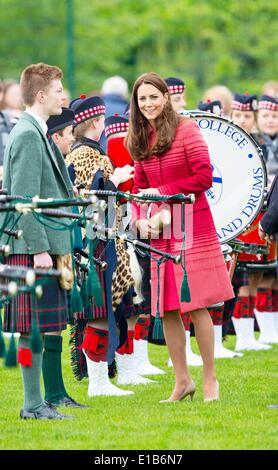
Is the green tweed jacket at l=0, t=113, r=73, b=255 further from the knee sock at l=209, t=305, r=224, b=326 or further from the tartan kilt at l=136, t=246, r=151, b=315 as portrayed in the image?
the knee sock at l=209, t=305, r=224, b=326

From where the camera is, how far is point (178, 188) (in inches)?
315

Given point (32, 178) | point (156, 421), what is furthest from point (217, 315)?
point (32, 178)

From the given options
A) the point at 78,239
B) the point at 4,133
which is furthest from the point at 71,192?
the point at 4,133

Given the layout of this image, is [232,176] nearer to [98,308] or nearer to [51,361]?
[98,308]

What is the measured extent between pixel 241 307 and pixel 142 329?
5.50 feet

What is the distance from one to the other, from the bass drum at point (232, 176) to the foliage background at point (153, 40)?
2147 centimetres

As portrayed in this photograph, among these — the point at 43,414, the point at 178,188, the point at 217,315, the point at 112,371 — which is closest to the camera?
the point at 43,414

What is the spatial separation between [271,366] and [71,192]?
314 cm

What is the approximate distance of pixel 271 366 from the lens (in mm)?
10266

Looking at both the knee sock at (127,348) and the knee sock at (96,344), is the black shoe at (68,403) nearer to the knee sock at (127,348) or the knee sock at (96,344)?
the knee sock at (96,344)

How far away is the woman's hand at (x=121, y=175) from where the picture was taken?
856 cm

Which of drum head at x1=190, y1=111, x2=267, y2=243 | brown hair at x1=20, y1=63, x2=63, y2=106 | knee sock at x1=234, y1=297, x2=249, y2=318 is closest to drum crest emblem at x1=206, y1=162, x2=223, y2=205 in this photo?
drum head at x1=190, y1=111, x2=267, y2=243

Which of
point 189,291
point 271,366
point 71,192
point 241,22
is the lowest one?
point 271,366
